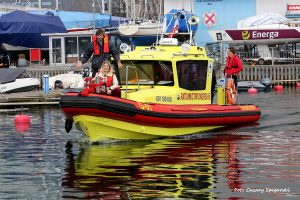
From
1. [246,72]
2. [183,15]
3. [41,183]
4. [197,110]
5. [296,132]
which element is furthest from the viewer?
[246,72]

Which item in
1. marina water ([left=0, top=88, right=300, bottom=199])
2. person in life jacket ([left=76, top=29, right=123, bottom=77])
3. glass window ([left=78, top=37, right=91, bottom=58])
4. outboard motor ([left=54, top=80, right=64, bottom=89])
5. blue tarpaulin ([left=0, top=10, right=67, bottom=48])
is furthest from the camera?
blue tarpaulin ([left=0, top=10, right=67, bottom=48])

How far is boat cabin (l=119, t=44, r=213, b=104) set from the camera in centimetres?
1758

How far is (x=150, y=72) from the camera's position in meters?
17.8

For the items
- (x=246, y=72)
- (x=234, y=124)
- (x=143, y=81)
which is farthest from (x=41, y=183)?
(x=246, y=72)

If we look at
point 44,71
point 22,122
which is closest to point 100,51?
point 22,122

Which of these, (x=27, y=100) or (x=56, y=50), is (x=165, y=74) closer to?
(x=27, y=100)

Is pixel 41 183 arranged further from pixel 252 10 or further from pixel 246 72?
pixel 252 10

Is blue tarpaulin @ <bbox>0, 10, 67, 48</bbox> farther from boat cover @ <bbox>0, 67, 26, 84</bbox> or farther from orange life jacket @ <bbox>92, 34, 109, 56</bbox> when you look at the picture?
orange life jacket @ <bbox>92, 34, 109, 56</bbox>

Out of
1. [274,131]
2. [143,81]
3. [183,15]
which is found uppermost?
[183,15]

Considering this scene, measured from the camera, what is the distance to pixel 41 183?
40.7ft

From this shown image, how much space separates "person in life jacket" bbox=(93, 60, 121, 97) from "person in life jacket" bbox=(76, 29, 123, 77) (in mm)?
453

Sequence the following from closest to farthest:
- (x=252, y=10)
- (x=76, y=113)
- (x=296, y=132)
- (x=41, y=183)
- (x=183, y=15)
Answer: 1. (x=41, y=183)
2. (x=76, y=113)
3. (x=296, y=132)
4. (x=183, y=15)
5. (x=252, y=10)

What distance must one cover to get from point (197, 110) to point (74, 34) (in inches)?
1130

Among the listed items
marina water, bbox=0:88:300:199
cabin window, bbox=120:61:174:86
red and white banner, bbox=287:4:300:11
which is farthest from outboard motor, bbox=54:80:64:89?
red and white banner, bbox=287:4:300:11
